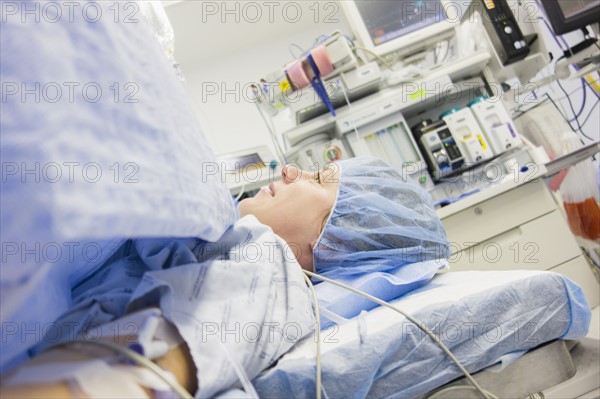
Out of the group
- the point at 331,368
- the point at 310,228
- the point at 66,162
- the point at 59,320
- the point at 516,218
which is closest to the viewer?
the point at 66,162

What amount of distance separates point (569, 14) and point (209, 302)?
1.92 metres

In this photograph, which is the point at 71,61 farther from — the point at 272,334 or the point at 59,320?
the point at 272,334

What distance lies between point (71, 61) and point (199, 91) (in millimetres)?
3361

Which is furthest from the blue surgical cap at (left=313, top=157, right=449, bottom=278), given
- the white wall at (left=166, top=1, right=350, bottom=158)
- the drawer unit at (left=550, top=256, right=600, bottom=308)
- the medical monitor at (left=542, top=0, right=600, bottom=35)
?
the white wall at (left=166, top=1, right=350, bottom=158)

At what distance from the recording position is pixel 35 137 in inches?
12.3

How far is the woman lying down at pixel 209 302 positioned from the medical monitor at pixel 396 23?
135 centimetres

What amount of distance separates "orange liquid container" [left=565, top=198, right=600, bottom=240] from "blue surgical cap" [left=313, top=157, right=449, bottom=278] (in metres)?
1.34

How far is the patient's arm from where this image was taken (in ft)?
1.08

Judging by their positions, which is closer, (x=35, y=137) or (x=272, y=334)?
(x=35, y=137)

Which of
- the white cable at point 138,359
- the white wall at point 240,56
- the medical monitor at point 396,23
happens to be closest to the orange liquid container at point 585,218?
the medical monitor at point 396,23

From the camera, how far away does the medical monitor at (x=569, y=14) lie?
1.61 meters

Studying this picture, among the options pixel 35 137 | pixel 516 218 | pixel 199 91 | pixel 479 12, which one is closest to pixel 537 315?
pixel 35 137

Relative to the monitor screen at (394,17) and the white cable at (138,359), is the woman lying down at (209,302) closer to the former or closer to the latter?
the white cable at (138,359)

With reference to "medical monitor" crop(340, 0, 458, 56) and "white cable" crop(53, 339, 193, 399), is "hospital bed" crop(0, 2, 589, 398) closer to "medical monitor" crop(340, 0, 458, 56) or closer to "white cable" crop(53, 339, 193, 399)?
"white cable" crop(53, 339, 193, 399)
